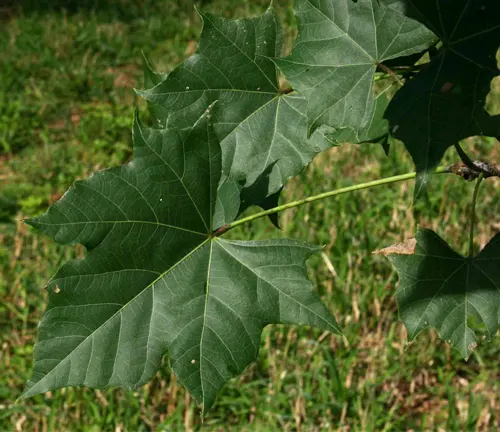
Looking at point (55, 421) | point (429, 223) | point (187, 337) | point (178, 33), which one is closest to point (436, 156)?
point (187, 337)

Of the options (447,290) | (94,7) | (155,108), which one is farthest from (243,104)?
(94,7)

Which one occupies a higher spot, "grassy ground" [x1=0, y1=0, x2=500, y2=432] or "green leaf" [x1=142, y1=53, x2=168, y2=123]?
"green leaf" [x1=142, y1=53, x2=168, y2=123]

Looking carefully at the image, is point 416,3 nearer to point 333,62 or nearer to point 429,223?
point 333,62

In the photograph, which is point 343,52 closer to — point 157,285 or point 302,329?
point 157,285

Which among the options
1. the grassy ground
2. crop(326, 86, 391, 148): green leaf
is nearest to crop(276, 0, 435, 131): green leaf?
crop(326, 86, 391, 148): green leaf

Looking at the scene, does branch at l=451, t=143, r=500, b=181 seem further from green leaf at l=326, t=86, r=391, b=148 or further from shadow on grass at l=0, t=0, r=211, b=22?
shadow on grass at l=0, t=0, r=211, b=22
